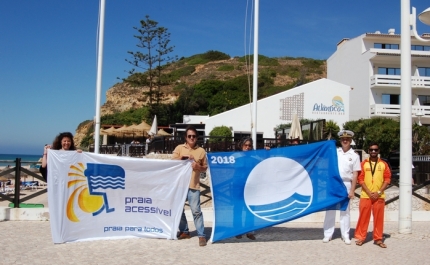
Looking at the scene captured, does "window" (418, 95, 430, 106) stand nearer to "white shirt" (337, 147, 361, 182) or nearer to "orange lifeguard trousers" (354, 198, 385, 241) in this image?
"white shirt" (337, 147, 361, 182)

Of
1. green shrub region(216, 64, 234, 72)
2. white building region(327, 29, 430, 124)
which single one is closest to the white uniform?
white building region(327, 29, 430, 124)

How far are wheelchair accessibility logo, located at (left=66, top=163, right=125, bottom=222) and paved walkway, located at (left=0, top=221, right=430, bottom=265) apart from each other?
62cm

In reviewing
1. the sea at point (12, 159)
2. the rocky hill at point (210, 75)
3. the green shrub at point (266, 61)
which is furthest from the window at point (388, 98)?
the green shrub at point (266, 61)

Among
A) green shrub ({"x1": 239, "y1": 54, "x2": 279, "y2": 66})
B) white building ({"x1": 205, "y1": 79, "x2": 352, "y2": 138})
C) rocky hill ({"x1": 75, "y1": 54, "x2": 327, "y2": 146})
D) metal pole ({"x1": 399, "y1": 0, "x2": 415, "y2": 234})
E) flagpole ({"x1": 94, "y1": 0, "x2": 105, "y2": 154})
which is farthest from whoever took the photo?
green shrub ({"x1": 239, "y1": 54, "x2": 279, "y2": 66})

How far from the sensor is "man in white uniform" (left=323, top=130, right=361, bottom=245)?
7.91m

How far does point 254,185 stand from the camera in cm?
797

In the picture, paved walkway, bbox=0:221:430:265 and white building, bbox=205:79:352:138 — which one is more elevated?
white building, bbox=205:79:352:138

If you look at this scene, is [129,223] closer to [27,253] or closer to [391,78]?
[27,253]

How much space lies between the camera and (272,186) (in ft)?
26.3

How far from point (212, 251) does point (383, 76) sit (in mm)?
37727

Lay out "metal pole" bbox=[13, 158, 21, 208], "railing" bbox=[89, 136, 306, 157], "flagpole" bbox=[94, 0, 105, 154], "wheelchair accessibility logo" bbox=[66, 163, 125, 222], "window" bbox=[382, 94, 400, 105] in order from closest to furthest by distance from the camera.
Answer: "wheelchair accessibility logo" bbox=[66, 163, 125, 222] < "metal pole" bbox=[13, 158, 21, 208] < "flagpole" bbox=[94, 0, 105, 154] < "railing" bbox=[89, 136, 306, 157] < "window" bbox=[382, 94, 400, 105]

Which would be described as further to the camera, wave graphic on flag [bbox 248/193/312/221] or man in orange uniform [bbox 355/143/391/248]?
wave graphic on flag [bbox 248/193/312/221]

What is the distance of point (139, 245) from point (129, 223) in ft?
2.08

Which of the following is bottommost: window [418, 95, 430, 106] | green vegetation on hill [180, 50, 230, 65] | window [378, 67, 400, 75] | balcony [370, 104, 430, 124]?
balcony [370, 104, 430, 124]
